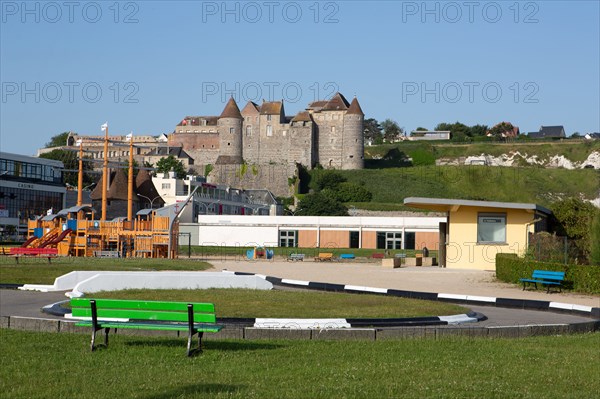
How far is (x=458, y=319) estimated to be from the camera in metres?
16.1

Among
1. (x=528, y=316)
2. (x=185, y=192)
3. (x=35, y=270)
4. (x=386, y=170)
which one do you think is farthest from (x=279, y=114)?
(x=528, y=316)

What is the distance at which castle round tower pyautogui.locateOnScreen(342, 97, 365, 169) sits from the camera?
148750mm

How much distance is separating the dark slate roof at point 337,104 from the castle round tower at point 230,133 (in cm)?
1638

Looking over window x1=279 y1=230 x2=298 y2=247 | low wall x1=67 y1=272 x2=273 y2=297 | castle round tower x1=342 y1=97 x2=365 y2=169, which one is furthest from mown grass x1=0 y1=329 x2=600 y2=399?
castle round tower x1=342 y1=97 x2=365 y2=169

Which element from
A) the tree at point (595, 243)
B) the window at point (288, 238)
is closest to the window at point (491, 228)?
the tree at point (595, 243)

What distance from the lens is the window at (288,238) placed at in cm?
7738

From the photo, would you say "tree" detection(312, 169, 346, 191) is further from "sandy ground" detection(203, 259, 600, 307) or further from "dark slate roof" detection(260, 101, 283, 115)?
"sandy ground" detection(203, 259, 600, 307)

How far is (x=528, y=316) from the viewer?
1827 cm

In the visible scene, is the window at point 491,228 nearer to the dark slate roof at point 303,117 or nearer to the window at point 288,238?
the window at point 288,238

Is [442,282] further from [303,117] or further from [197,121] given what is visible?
[197,121]

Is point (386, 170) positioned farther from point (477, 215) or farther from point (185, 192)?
point (477, 215)

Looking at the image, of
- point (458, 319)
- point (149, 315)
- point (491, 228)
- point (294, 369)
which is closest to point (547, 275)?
point (458, 319)

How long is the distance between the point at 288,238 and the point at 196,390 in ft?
226

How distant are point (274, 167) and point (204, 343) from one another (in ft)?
426
